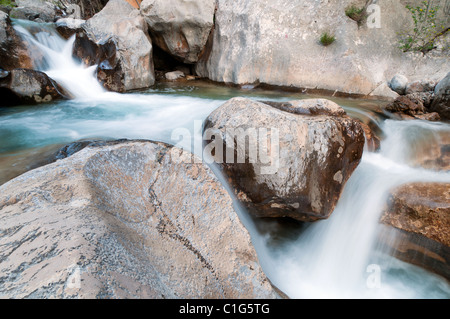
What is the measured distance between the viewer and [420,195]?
3.00 m

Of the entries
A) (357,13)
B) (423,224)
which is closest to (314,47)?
(357,13)

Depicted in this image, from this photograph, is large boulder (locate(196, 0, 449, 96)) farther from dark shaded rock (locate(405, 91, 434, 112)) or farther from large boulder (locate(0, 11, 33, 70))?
large boulder (locate(0, 11, 33, 70))

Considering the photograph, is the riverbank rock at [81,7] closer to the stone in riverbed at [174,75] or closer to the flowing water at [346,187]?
the stone in riverbed at [174,75]

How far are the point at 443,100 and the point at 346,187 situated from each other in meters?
3.40

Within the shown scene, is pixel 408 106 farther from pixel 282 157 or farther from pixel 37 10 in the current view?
pixel 37 10

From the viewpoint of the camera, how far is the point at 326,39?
7059 millimetres

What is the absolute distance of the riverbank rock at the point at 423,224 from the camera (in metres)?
2.76

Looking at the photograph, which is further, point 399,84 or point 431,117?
point 399,84

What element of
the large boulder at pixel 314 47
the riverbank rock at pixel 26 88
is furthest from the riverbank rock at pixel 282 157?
the riverbank rock at pixel 26 88

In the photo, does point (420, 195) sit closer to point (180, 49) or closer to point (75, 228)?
point (75, 228)

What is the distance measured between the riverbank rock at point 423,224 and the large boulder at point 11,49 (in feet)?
28.0

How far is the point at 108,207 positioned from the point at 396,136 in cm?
472

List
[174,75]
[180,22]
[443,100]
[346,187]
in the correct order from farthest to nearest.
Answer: [174,75] < [180,22] < [443,100] < [346,187]

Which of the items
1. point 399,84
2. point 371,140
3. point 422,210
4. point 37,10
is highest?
point 37,10
